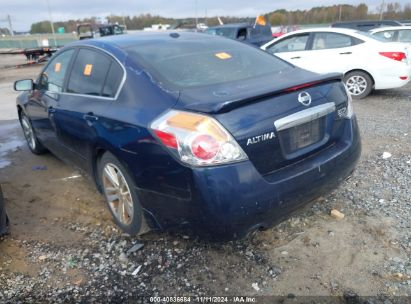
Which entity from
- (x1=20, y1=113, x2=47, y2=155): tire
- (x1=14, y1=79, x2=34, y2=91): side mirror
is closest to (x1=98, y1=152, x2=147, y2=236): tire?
(x1=14, y1=79, x2=34, y2=91): side mirror

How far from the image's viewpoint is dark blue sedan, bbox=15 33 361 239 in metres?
2.22

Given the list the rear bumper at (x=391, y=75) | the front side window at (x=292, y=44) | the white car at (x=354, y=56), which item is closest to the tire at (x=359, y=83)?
the white car at (x=354, y=56)

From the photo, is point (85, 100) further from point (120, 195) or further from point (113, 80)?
point (120, 195)

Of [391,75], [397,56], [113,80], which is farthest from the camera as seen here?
[391,75]

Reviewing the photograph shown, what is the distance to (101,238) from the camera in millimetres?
3154

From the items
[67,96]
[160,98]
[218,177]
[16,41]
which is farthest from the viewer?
[16,41]

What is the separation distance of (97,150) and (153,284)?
1.23 m

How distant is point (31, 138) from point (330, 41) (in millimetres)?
6527

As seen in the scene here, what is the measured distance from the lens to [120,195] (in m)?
3.04

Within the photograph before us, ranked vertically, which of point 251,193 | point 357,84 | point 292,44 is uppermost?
point 292,44

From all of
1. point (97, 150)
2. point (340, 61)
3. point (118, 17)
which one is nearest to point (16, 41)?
point (118, 17)

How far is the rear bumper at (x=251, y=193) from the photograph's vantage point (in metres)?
2.17

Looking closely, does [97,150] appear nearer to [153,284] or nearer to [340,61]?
[153,284]

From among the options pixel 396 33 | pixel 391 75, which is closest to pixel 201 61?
pixel 391 75
